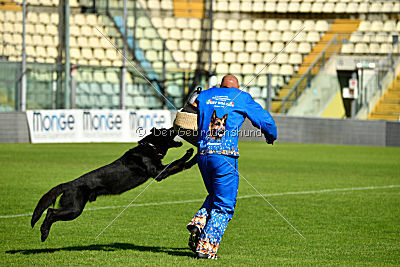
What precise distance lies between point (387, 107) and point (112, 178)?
23.4 meters

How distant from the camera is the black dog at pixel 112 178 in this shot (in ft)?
23.7

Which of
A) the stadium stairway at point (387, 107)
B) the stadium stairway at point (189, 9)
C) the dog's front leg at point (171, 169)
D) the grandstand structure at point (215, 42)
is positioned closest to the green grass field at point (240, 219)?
the dog's front leg at point (171, 169)

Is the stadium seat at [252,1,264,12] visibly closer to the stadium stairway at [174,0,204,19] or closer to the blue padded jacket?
the stadium stairway at [174,0,204,19]

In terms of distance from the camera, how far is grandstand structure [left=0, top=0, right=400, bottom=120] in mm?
27906

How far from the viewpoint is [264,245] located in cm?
830

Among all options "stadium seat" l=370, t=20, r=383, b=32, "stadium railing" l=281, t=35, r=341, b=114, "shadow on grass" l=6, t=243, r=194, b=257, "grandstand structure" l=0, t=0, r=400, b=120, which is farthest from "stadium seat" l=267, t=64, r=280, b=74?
"shadow on grass" l=6, t=243, r=194, b=257

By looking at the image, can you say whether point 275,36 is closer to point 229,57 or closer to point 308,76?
point 229,57

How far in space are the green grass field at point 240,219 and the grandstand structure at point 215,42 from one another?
8553 millimetres

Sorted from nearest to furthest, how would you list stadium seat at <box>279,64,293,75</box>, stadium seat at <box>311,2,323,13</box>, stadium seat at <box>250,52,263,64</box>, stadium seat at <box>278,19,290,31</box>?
stadium seat at <box>279,64,293,75</box>, stadium seat at <box>250,52,263,64</box>, stadium seat at <box>278,19,290,31</box>, stadium seat at <box>311,2,323,13</box>

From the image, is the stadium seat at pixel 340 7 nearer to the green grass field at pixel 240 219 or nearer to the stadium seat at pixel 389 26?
the stadium seat at pixel 389 26

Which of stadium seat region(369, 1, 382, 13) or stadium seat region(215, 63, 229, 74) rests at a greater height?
stadium seat region(369, 1, 382, 13)

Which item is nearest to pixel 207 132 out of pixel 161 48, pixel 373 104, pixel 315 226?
pixel 315 226

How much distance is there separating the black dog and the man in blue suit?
0.49 meters

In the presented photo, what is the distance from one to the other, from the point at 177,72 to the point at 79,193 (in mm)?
20921
